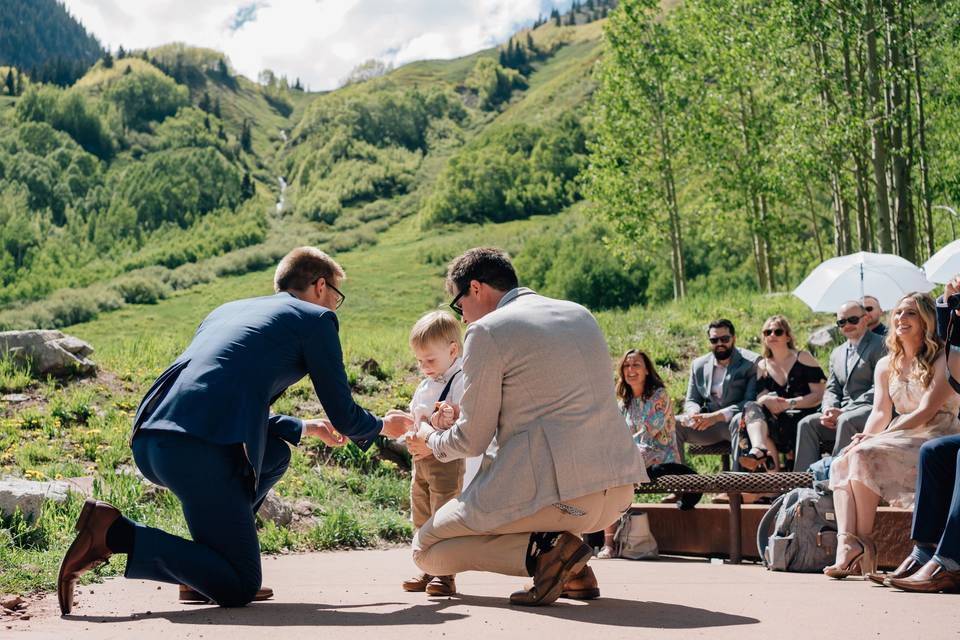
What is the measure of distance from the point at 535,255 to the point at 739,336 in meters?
86.4

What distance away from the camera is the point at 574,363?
4.57m

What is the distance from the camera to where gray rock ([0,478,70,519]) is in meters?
6.96

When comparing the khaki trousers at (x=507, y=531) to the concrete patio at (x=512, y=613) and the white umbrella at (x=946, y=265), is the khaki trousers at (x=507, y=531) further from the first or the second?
the white umbrella at (x=946, y=265)

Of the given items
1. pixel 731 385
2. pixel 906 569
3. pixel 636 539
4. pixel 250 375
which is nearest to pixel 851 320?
pixel 731 385

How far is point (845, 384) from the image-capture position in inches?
337

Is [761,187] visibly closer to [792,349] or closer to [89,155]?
[792,349]

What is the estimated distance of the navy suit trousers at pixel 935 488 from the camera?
543 centimetres

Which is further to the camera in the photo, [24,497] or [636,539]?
[636,539]

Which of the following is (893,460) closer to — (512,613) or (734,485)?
(734,485)

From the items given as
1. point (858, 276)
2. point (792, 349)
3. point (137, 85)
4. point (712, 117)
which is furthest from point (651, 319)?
point (137, 85)

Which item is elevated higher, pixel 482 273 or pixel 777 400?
pixel 482 273

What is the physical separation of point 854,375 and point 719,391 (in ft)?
4.14

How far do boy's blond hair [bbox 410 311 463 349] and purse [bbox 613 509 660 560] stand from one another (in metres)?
2.82

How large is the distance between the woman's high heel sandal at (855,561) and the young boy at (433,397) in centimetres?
214
